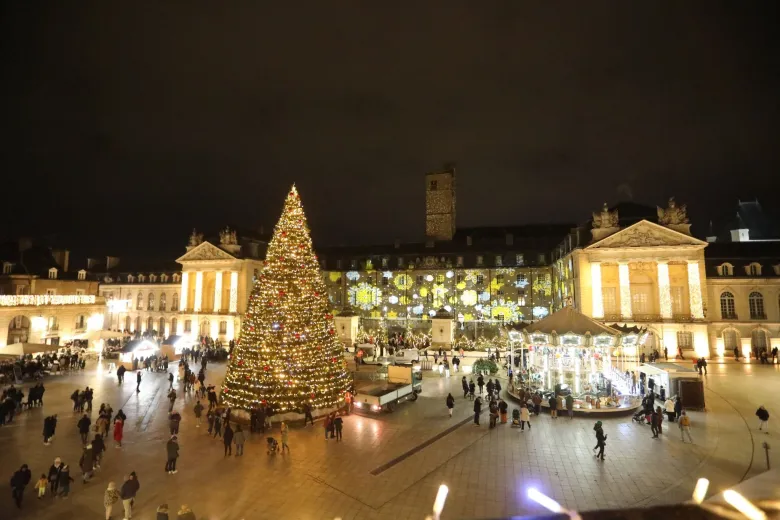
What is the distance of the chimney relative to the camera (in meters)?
51.6

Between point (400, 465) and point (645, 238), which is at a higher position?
point (645, 238)

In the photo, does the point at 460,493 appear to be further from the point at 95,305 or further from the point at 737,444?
the point at 95,305

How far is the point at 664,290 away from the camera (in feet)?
127

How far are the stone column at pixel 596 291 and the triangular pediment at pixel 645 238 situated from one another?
6.72 feet

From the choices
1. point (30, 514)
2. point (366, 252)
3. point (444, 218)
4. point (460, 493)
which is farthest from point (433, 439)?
point (444, 218)

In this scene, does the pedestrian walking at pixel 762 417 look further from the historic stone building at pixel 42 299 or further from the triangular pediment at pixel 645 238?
the historic stone building at pixel 42 299

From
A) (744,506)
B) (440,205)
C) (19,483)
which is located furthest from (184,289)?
(744,506)

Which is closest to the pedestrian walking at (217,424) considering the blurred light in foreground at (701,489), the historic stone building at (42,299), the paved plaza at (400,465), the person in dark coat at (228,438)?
the paved plaza at (400,465)

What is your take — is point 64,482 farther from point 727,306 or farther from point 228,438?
point 727,306

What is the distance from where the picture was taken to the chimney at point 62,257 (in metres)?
51.6

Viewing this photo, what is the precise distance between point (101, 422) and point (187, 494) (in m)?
6.81

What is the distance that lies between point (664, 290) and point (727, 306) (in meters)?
6.99

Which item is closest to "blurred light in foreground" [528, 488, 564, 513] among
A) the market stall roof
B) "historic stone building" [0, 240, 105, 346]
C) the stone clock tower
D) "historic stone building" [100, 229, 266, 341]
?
the market stall roof

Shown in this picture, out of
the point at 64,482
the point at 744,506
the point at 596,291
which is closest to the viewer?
the point at 744,506
